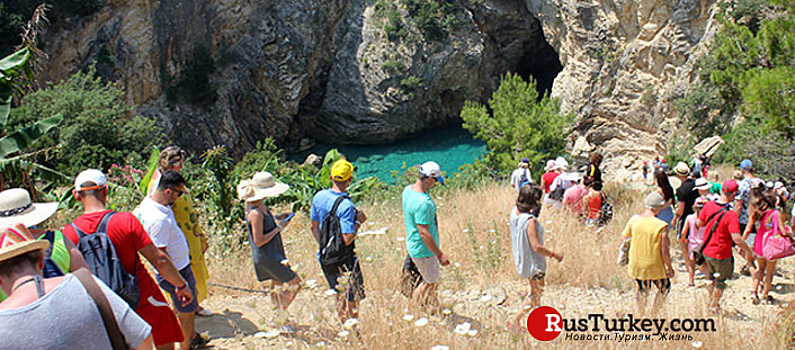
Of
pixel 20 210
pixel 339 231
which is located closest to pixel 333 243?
pixel 339 231

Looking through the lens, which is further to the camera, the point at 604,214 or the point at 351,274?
the point at 604,214

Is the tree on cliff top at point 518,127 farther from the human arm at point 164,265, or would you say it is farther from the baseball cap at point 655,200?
the human arm at point 164,265

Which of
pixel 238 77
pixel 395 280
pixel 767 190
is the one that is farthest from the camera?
pixel 238 77

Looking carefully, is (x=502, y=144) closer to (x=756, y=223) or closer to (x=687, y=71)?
(x=687, y=71)

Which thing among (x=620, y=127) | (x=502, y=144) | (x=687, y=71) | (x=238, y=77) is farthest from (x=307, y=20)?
(x=687, y=71)

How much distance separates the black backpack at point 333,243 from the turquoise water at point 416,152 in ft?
73.3

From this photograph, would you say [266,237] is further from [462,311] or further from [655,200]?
[655,200]

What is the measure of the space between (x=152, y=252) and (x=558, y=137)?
63.3ft

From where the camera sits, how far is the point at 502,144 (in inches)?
795

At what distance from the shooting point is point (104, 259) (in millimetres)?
2971

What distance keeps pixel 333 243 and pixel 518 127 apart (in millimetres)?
16639

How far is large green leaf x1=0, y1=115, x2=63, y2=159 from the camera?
22.8ft

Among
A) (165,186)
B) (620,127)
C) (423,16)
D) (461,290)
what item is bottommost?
(620,127)

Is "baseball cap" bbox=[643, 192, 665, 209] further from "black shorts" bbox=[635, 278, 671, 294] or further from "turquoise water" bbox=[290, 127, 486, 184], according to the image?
"turquoise water" bbox=[290, 127, 486, 184]
